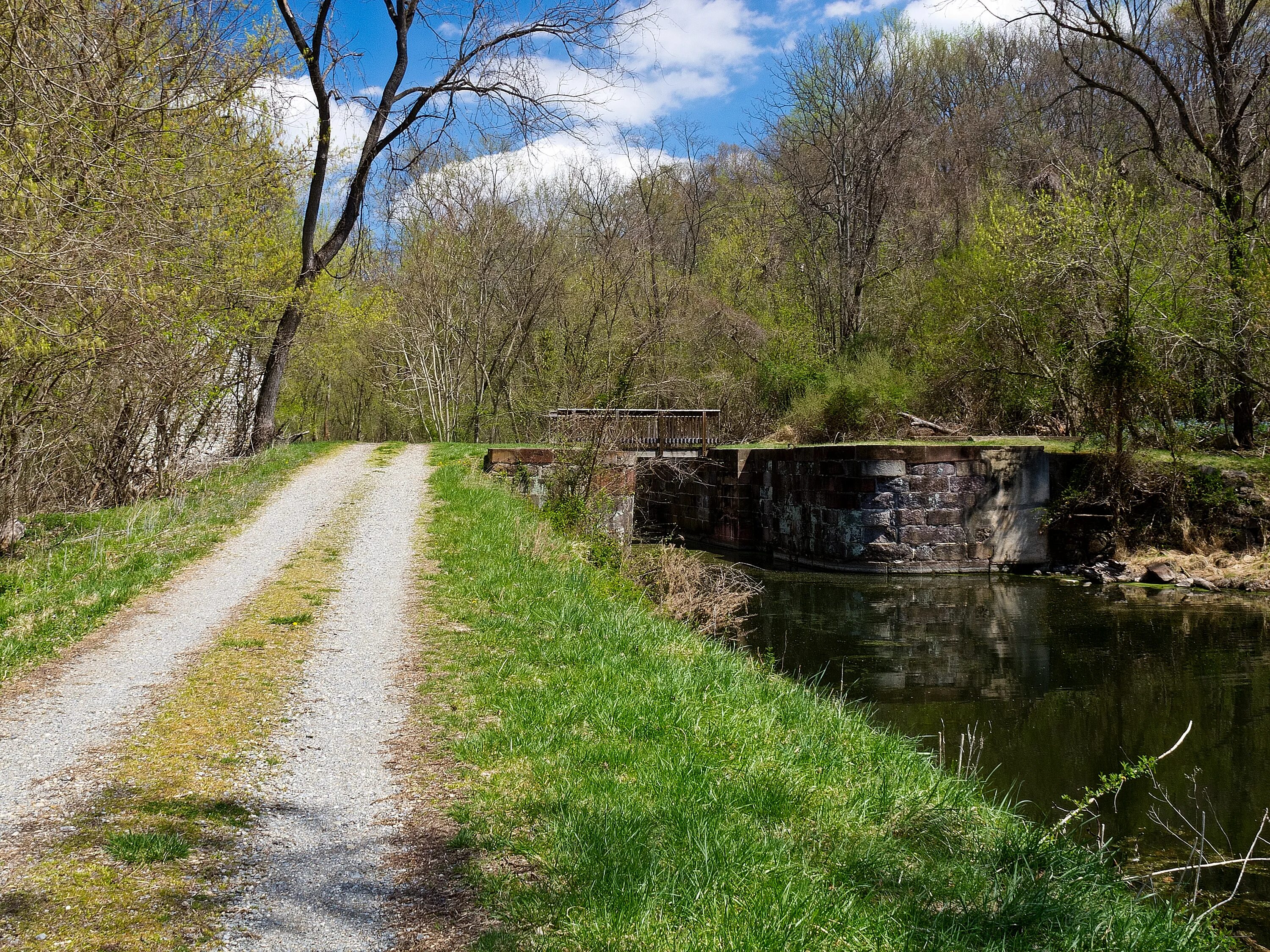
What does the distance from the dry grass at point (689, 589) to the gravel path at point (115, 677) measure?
4.42 meters

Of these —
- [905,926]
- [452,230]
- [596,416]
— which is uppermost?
[452,230]

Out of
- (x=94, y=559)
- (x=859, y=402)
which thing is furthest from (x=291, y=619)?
(x=859, y=402)

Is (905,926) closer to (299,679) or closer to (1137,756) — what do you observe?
(299,679)

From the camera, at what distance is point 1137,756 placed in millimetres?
8117

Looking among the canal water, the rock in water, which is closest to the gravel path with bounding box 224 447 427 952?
the canal water

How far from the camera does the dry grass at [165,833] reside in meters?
3.21

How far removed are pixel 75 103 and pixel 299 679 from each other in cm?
431

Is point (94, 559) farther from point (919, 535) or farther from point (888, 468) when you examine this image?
point (919, 535)

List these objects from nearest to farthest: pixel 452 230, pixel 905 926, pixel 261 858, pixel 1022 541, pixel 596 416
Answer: pixel 905 926
pixel 261 858
pixel 596 416
pixel 1022 541
pixel 452 230

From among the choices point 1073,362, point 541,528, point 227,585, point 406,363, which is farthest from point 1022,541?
point 406,363

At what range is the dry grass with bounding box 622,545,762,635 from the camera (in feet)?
37.1

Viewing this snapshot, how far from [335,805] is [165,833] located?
71cm

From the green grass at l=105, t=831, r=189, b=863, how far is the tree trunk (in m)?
16.4

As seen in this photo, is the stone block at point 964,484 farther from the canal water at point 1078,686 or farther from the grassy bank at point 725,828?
the grassy bank at point 725,828
